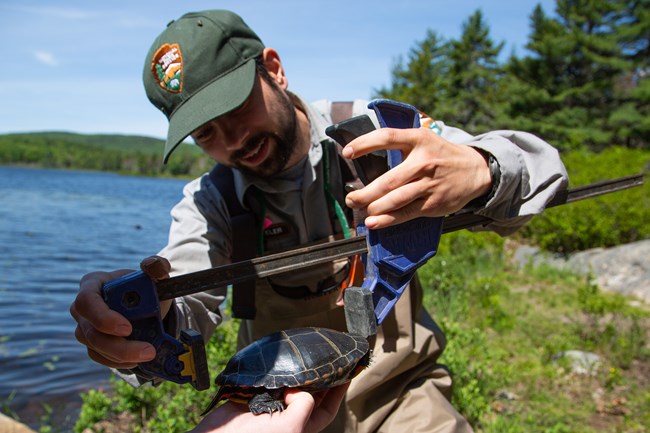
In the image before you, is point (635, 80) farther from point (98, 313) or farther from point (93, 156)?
point (93, 156)

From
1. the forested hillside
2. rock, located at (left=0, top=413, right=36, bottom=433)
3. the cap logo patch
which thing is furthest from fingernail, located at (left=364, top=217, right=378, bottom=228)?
the forested hillside

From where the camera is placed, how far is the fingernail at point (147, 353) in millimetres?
1705

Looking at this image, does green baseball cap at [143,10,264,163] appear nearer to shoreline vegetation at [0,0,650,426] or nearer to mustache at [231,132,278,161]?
mustache at [231,132,278,161]

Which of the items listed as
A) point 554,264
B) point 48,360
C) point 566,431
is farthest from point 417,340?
point 554,264

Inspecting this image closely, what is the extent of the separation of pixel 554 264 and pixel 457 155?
976cm

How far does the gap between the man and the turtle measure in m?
0.44

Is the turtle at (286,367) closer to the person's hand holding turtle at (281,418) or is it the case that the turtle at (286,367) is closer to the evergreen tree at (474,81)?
the person's hand holding turtle at (281,418)

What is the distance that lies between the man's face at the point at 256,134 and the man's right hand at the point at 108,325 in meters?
1.02

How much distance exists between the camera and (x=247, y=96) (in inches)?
94.8

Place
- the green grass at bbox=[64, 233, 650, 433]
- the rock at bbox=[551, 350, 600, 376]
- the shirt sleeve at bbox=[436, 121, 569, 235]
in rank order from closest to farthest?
the shirt sleeve at bbox=[436, 121, 569, 235]
the green grass at bbox=[64, 233, 650, 433]
the rock at bbox=[551, 350, 600, 376]

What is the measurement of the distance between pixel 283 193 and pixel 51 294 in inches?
391

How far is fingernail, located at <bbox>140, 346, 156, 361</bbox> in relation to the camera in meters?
1.71

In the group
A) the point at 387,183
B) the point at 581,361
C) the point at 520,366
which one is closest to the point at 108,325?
the point at 387,183

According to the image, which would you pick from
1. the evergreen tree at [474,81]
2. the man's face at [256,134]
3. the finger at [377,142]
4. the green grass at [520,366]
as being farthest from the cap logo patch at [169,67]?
the evergreen tree at [474,81]
